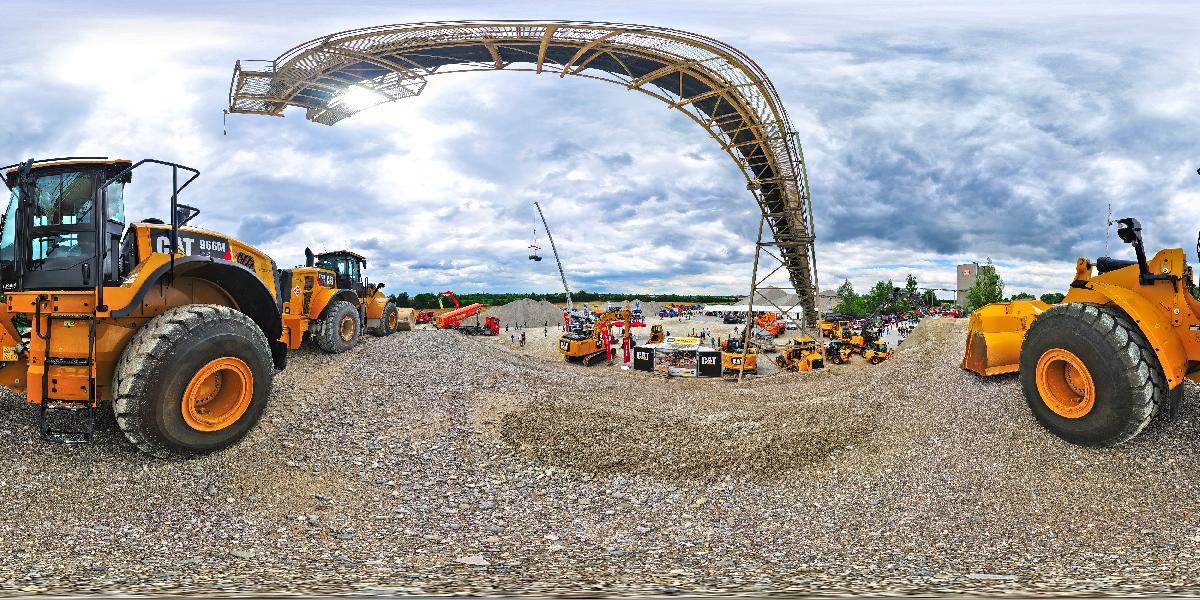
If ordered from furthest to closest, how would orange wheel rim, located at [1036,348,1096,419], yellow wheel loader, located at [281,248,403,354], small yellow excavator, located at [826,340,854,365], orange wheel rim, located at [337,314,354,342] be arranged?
small yellow excavator, located at [826,340,854,365]
orange wheel rim, located at [337,314,354,342]
yellow wheel loader, located at [281,248,403,354]
orange wheel rim, located at [1036,348,1096,419]

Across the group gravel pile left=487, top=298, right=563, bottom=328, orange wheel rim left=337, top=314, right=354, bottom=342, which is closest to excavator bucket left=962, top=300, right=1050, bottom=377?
orange wheel rim left=337, top=314, right=354, bottom=342

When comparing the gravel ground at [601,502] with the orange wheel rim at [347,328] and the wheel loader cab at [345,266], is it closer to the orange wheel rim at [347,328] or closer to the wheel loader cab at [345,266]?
the orange wheel rim at [347,328]

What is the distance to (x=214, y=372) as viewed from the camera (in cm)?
552

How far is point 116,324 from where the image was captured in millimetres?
5258

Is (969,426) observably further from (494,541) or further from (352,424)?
(352,424)

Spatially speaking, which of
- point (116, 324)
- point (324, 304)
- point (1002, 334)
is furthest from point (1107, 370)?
point (324, 304)

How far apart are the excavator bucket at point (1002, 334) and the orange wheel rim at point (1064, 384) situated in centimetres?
168

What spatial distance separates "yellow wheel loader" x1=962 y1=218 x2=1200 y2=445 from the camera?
5.23 m

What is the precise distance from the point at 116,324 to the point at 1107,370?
951 cm

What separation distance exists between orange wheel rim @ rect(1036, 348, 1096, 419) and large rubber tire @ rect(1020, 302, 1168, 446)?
1.7 inches

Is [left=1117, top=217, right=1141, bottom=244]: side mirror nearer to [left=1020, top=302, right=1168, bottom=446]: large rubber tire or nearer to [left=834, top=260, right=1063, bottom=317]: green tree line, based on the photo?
[left=1020, top=302, right=1168, bottom=446]: large rubber tire

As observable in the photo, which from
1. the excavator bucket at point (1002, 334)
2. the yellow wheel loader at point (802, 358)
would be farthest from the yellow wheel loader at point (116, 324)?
the yellow wheel loader at point (802, 358)

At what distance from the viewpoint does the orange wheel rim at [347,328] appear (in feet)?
38.5

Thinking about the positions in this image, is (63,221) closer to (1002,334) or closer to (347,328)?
(347,328)
